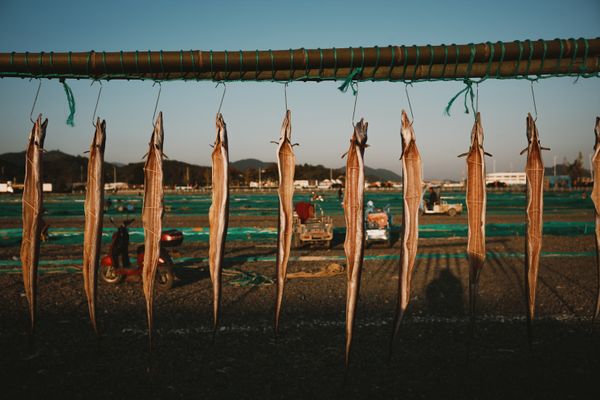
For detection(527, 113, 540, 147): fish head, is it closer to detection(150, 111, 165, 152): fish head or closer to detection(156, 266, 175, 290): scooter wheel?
detection(150, 111, 165, 152): fish head

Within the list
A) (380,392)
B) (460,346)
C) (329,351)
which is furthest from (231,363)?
(460,346)

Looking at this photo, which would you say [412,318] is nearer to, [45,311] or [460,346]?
[460,346]

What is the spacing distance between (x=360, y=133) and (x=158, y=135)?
1.44m

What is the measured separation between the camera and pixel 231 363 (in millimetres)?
6543

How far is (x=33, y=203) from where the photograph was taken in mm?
3242

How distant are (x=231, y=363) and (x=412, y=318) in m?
3.97

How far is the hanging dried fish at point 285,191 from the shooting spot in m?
3.09

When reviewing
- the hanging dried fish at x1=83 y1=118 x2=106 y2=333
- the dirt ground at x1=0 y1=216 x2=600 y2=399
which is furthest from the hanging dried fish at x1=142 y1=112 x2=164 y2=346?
the dirt ground at x1=0 y1=216 x2=600 y2=399

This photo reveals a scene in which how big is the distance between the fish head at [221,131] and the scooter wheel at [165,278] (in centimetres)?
915

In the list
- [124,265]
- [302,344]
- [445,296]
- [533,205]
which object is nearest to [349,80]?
[533,205]

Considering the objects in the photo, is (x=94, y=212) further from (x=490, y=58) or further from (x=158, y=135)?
(x=490, y=58)

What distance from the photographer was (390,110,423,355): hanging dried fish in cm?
306

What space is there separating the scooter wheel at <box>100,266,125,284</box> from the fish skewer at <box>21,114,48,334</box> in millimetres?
9357

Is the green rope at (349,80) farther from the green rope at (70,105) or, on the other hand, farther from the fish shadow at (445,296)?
the fish shadow at (445,296)
